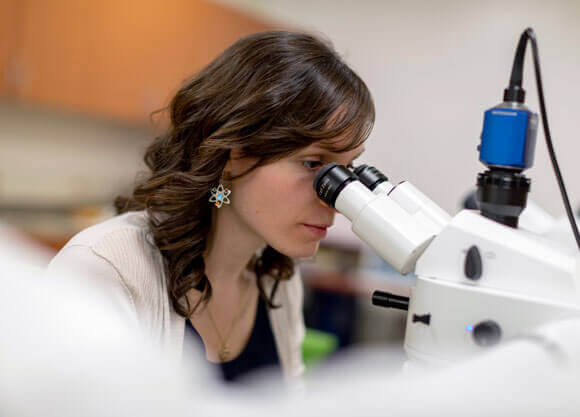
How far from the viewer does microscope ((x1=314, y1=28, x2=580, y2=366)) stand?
642 millimetres

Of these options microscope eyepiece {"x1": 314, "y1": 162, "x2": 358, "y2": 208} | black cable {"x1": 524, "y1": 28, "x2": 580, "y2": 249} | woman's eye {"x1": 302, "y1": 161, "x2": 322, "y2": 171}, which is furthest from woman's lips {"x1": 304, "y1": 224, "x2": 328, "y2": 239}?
black cable {"x1": 524, "y1": 28, "x2": 580, "y2": 249}

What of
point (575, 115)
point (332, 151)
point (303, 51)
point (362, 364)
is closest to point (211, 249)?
point (332, 151)

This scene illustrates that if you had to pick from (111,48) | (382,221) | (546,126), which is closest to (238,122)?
(382,221)

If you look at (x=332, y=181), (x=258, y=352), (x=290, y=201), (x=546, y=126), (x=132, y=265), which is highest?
(x=546, y=126)

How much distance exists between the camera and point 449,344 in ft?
2.23

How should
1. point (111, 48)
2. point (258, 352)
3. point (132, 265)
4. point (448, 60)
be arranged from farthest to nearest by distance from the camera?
point (448, 60), point (111, 48), point (258, 352), point (132, 265)

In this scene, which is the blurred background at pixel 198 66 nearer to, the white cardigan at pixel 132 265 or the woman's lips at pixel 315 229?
the woman's lips at pixel 315 229

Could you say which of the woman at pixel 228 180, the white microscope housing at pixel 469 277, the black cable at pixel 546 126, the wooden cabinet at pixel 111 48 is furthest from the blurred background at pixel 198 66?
the white microscope housing at pixel 469 277

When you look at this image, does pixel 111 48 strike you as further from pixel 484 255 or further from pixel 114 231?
pixel 484 255

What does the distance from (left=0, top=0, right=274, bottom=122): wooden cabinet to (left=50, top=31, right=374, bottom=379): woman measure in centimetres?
219

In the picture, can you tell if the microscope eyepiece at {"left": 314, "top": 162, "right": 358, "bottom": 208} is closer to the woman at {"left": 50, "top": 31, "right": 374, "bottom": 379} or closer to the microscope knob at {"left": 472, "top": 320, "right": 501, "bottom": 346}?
the woman at {"left": 50, "top": 31, "right": 374, "bottom": 379}

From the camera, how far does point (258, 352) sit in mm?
1434

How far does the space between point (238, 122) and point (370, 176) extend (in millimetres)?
300

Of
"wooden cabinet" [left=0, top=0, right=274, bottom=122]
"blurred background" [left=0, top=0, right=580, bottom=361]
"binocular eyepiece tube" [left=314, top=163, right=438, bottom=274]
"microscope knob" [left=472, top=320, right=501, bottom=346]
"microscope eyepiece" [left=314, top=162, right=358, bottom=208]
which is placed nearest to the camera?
"microscope knob" [left=472, top=320, right=501, bottom=346]
